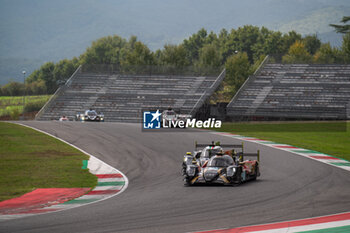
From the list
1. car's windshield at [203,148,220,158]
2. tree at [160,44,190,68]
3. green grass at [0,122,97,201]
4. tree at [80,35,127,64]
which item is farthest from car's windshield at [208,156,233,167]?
tree at [80,35,127,64]

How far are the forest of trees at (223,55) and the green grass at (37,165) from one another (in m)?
35.5

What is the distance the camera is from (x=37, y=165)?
22438 mm

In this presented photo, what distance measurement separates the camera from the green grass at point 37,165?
18.1 metres

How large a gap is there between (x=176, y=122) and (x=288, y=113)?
15651 mm

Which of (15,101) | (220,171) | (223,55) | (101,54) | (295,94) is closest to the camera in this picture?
(220,171)

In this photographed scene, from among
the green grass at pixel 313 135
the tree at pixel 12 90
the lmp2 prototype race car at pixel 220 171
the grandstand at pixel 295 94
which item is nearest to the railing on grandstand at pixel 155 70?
the grandstand at pixel 295 94

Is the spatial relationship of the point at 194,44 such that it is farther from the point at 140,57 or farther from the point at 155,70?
the point at 155,70

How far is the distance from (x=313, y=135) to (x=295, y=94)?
20684 millimetres

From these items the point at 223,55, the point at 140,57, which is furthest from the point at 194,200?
the point at 223,55

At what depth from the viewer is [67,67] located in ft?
517

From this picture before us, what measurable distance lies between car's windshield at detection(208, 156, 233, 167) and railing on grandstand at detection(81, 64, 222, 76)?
47.3 metres

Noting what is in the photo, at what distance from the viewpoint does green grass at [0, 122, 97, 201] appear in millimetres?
18141

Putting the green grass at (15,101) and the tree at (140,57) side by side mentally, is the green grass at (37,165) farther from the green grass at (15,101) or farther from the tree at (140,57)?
the green grass at (15,101)

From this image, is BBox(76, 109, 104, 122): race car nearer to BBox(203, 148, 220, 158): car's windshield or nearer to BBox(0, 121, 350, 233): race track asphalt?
BBox(0, 121, 350, 233): race track asphalt
